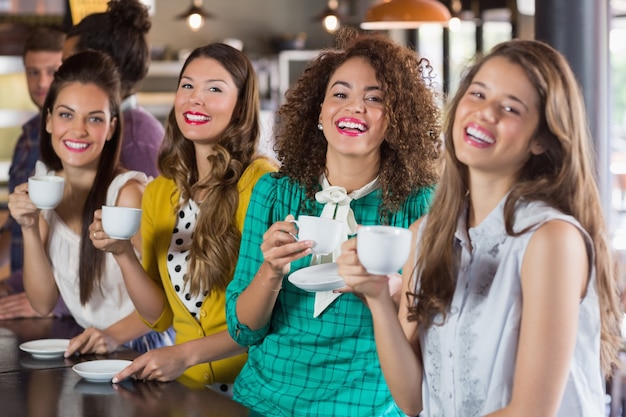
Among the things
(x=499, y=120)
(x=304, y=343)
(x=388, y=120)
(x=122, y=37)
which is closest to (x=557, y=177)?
(x=499, y=120)

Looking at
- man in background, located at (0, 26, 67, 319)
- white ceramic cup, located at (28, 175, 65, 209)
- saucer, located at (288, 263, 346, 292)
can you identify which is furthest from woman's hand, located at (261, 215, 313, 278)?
man in background, located at (0, 26, 67, 319)

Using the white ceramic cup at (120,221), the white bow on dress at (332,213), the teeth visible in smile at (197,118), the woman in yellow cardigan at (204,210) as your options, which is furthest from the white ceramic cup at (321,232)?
the teeth visible in smile at (197,118)

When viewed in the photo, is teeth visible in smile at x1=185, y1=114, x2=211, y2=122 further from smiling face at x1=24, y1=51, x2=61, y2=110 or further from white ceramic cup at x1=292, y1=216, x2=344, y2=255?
smiling face at x1=24, y1=51, x2=61, y2=110

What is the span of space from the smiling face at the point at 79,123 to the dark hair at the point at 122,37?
0.60 m

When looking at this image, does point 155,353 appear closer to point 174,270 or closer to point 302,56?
point 174,270

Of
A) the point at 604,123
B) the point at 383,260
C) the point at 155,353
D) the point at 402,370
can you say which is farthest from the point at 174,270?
the point at 604,123

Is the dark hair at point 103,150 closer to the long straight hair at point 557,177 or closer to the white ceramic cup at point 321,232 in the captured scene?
the white ceramic cup at point 321,232

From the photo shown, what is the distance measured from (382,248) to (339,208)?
0.75 meters

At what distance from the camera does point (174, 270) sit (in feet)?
9.18

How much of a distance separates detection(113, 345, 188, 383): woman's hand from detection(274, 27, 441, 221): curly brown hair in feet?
1.77

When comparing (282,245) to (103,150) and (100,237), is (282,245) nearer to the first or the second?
(100,237)

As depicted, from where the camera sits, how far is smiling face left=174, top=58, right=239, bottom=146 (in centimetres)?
273

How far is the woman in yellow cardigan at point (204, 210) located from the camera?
2.69 m

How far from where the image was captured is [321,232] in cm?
192
